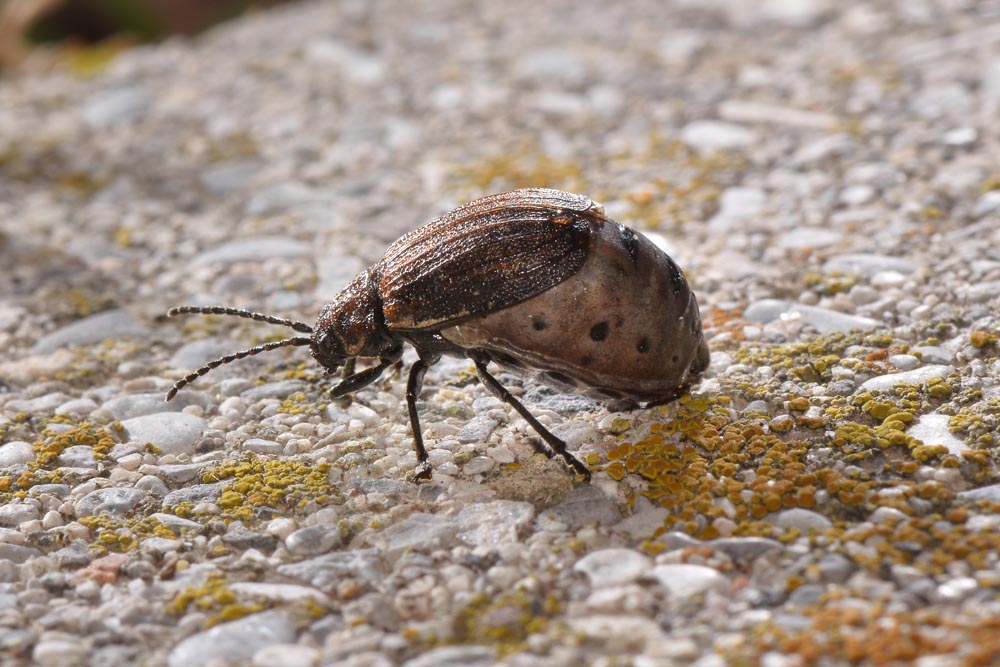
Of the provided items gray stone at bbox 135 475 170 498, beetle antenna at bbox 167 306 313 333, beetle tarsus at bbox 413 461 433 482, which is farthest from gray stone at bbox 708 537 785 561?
gray stone at bbox 135 475 170 498

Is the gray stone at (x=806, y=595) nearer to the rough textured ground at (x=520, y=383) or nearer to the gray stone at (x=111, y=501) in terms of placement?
the rough textured ground at (x=520, y=383)

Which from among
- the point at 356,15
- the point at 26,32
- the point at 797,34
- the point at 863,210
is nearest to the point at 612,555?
the point at 863,210

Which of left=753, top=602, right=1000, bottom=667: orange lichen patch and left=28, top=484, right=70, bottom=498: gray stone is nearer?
left=753, top=602, right=1000, bottom=667: orange lichen patch

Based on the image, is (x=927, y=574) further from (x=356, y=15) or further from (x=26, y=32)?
(x=26, y=32)

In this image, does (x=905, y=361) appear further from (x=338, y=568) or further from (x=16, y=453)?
(x=16, y=453)

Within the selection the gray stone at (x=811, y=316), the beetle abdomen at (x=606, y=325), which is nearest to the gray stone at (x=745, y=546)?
the beetle abdomen at (x=606, y=325)

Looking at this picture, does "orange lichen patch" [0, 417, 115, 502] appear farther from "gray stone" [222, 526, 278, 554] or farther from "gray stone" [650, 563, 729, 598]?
"gray stone" [650, 563, 729, 598]

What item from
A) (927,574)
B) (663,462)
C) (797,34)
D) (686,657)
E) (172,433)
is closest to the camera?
(686,657)
